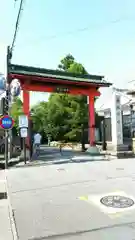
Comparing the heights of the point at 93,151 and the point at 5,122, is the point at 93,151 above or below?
below

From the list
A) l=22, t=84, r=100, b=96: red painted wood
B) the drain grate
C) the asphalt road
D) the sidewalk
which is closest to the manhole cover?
the asphalt road

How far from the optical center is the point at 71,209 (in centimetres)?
552

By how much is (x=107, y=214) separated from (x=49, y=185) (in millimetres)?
3279

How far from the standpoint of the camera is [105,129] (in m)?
18.8

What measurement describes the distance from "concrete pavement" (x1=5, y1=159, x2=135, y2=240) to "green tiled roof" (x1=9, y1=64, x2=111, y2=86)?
900 cm

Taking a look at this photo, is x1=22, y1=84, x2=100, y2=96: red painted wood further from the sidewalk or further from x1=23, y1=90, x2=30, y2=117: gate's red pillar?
the sidewalk

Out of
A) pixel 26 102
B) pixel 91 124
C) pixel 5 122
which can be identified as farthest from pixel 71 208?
pixel 91 124

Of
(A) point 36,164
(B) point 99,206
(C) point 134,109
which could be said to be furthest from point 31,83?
(B) point 99,206

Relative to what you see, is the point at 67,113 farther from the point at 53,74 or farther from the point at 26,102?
the point at 26,102

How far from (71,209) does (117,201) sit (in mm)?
1194

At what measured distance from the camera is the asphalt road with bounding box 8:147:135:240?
4.28m

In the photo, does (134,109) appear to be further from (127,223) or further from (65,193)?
(127,223)

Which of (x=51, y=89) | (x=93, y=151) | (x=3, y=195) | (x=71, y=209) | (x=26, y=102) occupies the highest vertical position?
(x=51, y=89)

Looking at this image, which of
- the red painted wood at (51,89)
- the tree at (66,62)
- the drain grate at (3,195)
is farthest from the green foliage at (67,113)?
the drain grate at (3,195)
